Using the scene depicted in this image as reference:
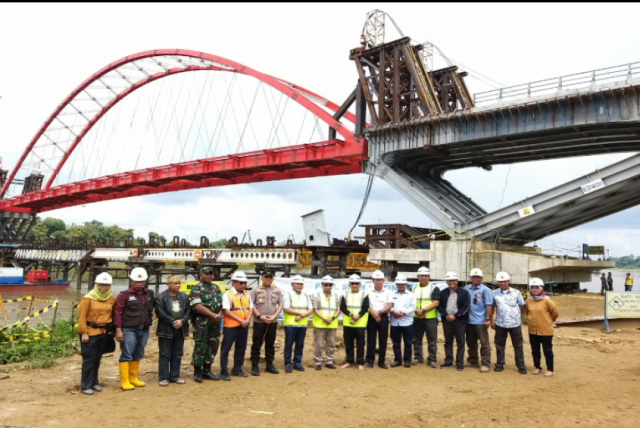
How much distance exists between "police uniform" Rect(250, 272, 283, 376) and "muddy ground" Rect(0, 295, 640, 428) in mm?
333

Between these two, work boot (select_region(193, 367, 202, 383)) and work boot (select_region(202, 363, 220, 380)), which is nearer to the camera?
work boot (select_region(193, 367, 202, 383))

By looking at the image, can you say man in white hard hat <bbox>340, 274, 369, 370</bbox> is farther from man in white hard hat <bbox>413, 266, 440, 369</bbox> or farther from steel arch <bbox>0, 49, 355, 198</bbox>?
steel arch <bbox>0, 49, 355, 198</bbox>

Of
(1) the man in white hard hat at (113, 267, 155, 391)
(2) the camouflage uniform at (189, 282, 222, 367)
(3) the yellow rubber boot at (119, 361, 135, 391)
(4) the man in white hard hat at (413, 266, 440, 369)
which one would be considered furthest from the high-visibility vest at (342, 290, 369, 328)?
(3) the yellow rubber boot at (119, 361, 135, 391)

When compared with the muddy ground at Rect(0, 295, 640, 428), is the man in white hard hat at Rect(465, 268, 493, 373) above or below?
above

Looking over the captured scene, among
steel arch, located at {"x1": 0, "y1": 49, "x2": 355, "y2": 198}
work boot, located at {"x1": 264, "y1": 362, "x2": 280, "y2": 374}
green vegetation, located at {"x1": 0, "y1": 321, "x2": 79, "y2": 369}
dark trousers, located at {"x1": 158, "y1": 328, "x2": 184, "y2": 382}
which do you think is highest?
steel arch, located at {"x1": 0, "y1": 49, "x2": 355, "y2": 198}

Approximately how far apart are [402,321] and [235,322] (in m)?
2.92

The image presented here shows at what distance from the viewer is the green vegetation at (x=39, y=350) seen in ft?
26.3

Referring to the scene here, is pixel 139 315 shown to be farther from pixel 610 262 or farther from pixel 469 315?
pixel 610 262

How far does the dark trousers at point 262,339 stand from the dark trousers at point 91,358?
2200mm

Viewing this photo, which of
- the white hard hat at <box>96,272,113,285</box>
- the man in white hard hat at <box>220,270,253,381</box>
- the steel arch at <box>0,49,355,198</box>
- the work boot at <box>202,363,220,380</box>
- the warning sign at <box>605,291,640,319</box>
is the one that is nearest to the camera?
the white hard hat at <box>96,272,113,285</box>

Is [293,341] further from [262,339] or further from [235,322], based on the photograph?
[235,322]

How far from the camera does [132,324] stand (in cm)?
645

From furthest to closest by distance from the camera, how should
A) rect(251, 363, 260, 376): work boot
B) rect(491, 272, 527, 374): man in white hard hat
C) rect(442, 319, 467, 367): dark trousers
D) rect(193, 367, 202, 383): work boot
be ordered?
rect(442, 319, 467, 367): dark trousers < rect(491, 272, 527, 374): man in white hard hat < rect(251, 363, 260, 376): work boot < rect(193, 367, 202, 383): work boot

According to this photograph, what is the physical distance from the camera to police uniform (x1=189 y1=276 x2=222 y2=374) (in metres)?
6.86
